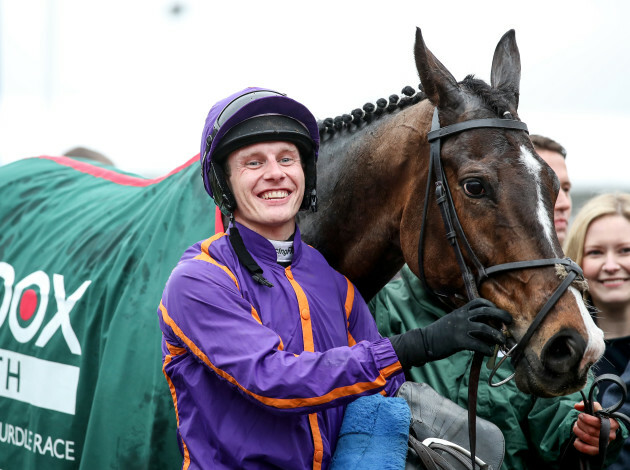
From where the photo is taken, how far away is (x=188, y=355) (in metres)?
2.20

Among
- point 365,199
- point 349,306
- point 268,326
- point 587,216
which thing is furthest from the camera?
point 587,216

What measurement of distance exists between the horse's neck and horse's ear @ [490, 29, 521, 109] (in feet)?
1.18

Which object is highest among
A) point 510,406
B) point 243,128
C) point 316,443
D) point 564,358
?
point 243,128

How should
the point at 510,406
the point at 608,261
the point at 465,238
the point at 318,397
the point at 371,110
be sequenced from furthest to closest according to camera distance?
the point at 608,261
the point at 510,406
the point at 371,110
the point at 465,238
the point at 318,397

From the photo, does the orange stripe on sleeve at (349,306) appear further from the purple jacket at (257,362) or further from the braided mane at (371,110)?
the braided mane at (371,110)

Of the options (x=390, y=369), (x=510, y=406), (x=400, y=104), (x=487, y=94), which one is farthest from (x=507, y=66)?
(x=510, y=406)

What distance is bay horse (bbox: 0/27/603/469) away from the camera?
7.07 feet

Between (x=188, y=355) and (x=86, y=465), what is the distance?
1015 millimetres

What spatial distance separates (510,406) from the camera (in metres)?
3.02

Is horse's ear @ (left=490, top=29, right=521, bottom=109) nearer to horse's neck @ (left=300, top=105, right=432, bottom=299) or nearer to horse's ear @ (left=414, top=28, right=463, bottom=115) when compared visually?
horse's ear @ (left=414, top=28, right=463, bottom=115)

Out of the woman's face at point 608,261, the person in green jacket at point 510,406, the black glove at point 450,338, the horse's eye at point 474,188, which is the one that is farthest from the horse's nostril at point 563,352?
the woman's face at point 608,261

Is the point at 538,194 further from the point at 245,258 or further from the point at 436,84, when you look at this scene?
the point at 245,258

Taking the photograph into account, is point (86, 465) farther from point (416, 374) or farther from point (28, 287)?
point (416, 374)

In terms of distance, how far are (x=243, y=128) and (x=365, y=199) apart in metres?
0.61
